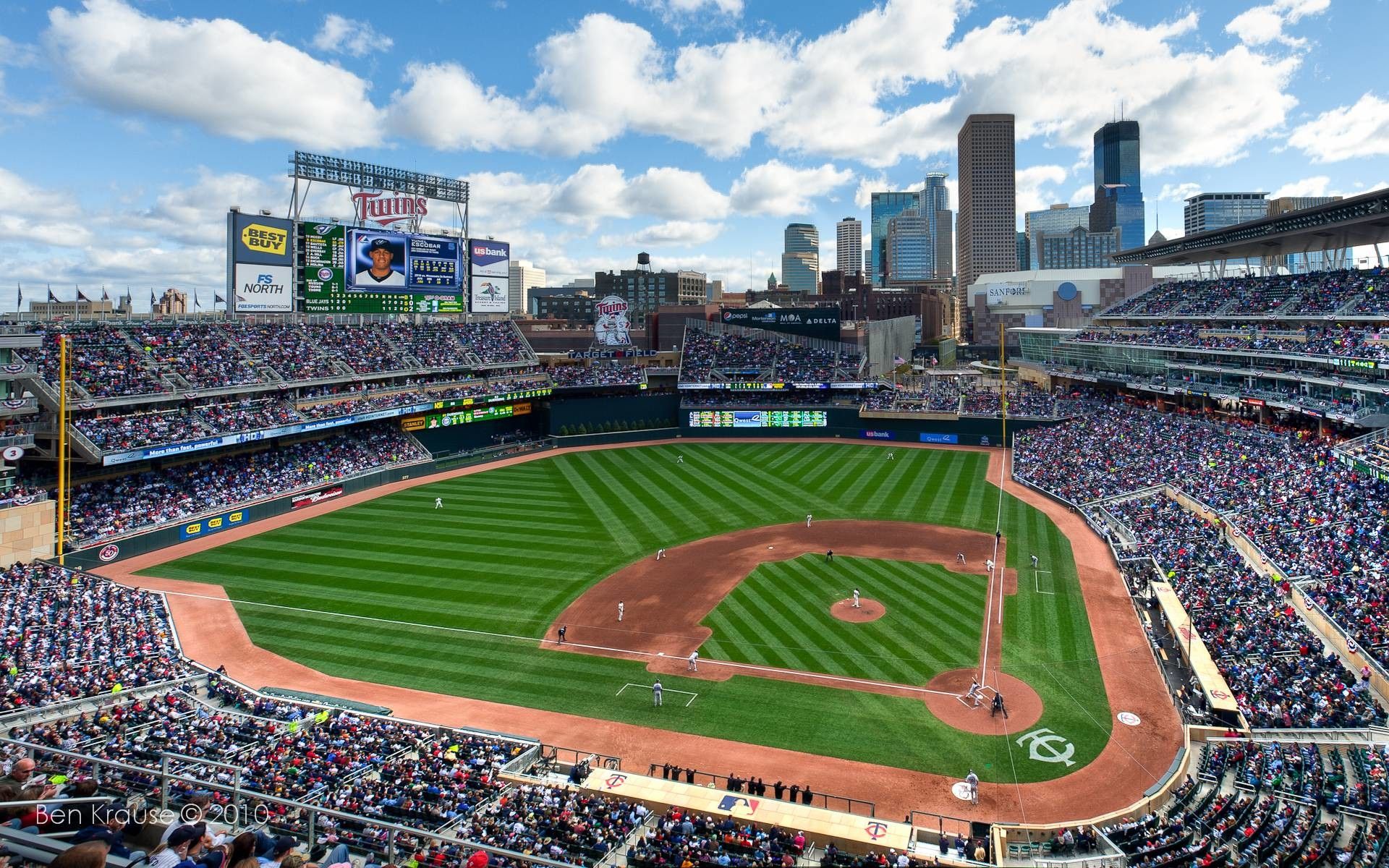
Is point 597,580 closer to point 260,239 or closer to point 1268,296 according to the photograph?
point 260,239

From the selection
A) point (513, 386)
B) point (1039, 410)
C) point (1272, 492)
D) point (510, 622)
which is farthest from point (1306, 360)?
point (513, 386)

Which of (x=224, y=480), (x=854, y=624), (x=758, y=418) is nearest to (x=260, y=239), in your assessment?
(x=224, y=480)

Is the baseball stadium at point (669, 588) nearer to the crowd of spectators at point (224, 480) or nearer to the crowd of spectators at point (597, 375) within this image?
the crowd of spectators at point (224, 480)

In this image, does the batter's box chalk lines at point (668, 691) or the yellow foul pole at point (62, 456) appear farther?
the yellow foul pole at point (62, 456)

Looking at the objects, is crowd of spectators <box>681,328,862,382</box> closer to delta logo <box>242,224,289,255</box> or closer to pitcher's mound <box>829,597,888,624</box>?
delta logo <box>242,224,289,255</box>

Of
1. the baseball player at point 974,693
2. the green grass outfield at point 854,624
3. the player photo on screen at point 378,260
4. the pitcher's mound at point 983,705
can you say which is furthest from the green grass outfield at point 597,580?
the player photo on screen at point 378,260

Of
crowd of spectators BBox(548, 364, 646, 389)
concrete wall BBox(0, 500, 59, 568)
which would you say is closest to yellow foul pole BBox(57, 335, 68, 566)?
concrete wall BBox(0, 500, 59, 568)

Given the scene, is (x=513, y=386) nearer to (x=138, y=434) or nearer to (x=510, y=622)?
(x=138, y=434)

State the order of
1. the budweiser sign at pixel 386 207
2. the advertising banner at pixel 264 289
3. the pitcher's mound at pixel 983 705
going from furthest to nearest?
the budweiser sign at pixel 386 207, the advertising banner at pixel 264 289, the pitcher's mound at pixel 983 705
